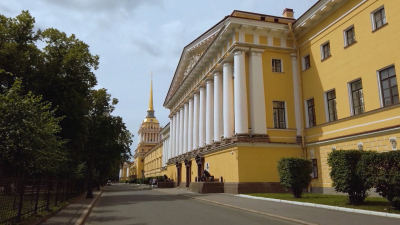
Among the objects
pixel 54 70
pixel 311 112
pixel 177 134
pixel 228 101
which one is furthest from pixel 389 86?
pixel 177 134

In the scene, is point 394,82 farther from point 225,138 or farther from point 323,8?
point 225,138

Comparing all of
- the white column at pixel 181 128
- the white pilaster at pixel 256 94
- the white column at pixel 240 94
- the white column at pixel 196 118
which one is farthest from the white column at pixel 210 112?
the white column at pixel 181 128

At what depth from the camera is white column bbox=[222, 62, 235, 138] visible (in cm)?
2517

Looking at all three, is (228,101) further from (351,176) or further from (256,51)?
(351,176)

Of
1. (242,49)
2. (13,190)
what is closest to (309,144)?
(242,49)

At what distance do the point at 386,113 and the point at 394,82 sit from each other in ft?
5.35

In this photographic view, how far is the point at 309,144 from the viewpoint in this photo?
75.4ft

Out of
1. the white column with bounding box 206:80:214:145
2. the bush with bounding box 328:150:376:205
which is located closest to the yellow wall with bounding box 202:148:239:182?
the white column with bounding box 206:80:214:145

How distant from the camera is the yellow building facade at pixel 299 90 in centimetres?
1716

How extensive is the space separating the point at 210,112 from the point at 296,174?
14763 mm

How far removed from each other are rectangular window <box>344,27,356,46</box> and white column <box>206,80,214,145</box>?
13.8m

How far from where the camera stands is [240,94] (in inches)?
930

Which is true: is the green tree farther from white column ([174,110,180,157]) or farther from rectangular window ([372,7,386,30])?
white column ([174,110,180,157])

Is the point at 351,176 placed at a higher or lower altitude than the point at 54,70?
lower
